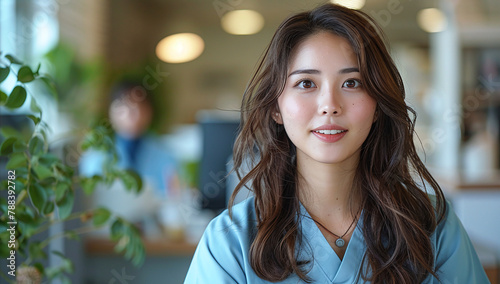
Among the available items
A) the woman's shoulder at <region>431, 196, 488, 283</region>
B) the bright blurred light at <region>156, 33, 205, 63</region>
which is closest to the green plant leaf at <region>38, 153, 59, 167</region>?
the woman's shoulder at <region>431, 196, 488, 283</region>

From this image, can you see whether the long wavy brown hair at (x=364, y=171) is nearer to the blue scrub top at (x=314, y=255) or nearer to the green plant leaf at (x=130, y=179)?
the blue scrub top at (x=314, y=255)

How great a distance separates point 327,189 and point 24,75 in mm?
596

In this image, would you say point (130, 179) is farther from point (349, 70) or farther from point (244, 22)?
point (244, 22)

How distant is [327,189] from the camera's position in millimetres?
1004

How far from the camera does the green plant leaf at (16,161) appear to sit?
0.95 metres

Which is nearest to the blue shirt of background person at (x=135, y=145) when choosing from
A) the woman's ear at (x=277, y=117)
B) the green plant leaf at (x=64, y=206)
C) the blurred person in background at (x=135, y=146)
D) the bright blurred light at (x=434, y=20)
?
the blurred person in background at (x=135, y=146)

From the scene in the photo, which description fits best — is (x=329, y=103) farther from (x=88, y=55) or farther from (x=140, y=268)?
(x=88, y=55)

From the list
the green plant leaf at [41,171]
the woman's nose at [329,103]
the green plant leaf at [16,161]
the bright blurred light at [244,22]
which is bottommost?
the green plant leaf at [41,171]

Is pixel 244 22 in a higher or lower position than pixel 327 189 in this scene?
higher

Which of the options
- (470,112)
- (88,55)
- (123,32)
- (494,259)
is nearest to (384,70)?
(494,259)

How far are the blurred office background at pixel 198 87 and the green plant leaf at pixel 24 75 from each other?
313 mm

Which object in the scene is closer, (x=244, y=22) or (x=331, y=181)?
(x=331, y=181)

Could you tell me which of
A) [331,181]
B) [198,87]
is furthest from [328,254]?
[198,87]

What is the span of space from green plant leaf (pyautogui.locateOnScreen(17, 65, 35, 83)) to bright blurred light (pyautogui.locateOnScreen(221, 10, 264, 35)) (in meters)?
4.95
